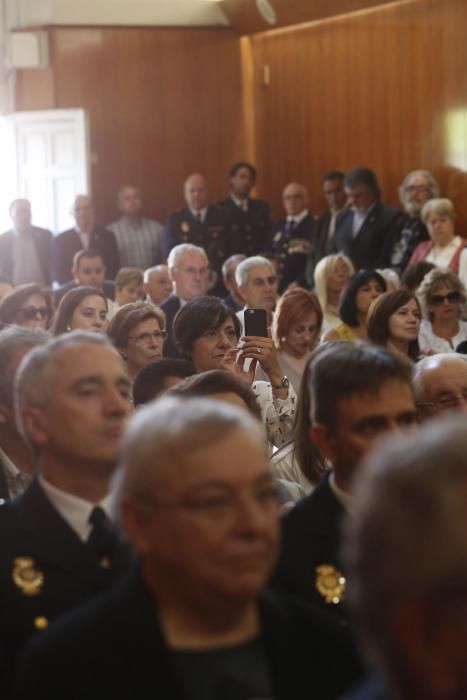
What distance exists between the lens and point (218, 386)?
367 centimetres

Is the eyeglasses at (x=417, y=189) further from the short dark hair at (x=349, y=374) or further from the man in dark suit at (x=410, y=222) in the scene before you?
the short dark hair at (x=349, y=374)

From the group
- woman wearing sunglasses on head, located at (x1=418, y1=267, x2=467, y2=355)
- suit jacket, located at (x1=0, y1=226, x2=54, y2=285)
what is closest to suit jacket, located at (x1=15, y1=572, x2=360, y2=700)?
woman wearing sunglasses on head, located at (x1=418, y1=267, x2=467, y2=355)

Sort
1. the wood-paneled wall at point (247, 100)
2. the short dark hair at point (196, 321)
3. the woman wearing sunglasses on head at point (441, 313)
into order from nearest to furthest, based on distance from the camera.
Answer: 1. the short dark hair at point (196, 321)
2. the woman wearing sunglasses on head at point (441, 313)
3. the wood-paneled wall at point (247, 100)

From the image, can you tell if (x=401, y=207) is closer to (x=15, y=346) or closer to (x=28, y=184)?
(x=28, y=184)

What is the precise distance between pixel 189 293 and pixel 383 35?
4659mm

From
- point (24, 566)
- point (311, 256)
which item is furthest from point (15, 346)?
point (311, 256)

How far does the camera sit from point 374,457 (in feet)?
5.07

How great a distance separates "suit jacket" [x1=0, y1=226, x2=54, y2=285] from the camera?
12547mm

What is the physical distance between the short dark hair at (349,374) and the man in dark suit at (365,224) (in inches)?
316

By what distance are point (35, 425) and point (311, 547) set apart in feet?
2.01

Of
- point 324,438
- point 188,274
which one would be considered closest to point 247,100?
point 188,274

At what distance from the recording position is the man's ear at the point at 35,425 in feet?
9.21

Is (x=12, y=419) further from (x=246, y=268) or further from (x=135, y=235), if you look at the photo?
(x=135, y=235)

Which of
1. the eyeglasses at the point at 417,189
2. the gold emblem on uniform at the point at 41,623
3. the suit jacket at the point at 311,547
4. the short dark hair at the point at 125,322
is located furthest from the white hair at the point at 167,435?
the eyeglasses at the point at 417,189
